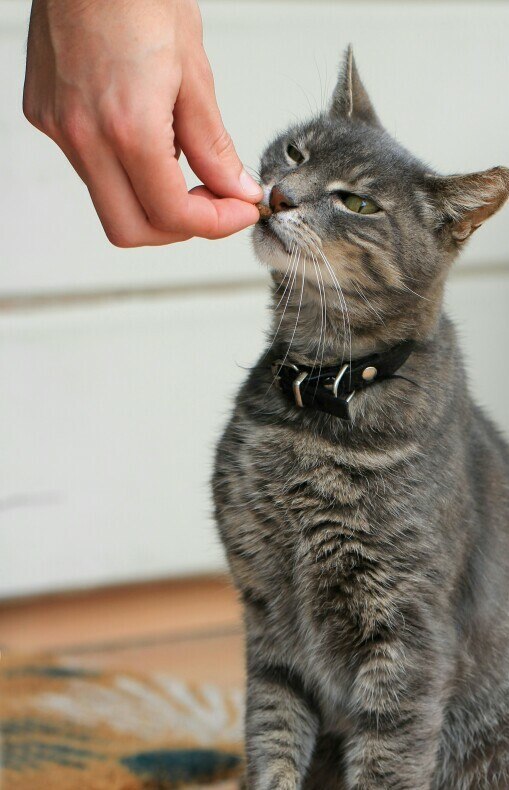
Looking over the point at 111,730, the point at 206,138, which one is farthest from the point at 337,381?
the point at 111,730

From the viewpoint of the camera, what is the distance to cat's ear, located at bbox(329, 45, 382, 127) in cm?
141

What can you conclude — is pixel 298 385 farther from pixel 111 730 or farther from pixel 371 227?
pixel 111 730

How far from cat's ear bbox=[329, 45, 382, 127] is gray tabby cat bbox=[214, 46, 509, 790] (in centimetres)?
8

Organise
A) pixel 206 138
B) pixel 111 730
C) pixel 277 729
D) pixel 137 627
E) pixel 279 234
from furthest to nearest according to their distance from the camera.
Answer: pixel 137 627, pixel 111 730, pixel 277 729, pixel 279 234, pixel 206 138

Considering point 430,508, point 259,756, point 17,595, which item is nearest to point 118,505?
point 17,595

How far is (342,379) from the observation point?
4.16ft

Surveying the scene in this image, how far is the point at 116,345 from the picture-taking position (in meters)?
2.13

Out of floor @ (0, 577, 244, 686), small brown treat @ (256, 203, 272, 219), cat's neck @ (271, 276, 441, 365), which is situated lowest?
floor @ (0, 577, 244, 686)

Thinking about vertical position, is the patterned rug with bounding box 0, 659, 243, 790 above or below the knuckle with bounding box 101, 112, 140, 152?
below

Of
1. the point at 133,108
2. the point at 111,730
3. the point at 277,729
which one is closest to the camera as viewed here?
the point at 133,108

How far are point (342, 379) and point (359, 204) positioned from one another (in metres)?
0.22

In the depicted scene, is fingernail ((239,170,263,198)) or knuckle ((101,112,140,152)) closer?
knuckle ((101,112,140,152))

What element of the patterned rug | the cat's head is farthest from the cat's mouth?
the patterned rug

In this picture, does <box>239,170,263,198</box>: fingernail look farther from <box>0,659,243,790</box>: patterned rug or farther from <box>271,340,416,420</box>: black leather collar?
<box>0,659,243,790</box>: patterned rug
